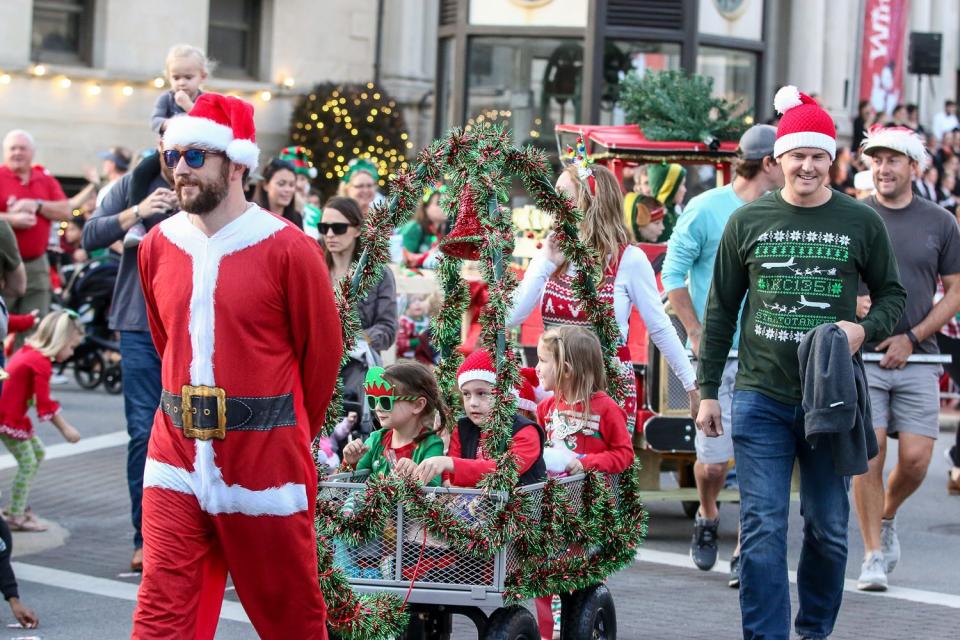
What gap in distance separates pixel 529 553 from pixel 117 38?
19895 millimetres

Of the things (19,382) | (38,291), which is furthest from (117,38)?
(19,382)

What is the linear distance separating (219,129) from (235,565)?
1.28 metres

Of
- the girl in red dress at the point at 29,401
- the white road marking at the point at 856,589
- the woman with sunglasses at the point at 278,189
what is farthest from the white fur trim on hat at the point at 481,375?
the girl in red dress at the point at 29,401

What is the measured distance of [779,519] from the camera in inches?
246

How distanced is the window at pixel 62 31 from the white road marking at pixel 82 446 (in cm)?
1239

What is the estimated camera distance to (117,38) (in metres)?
24.4

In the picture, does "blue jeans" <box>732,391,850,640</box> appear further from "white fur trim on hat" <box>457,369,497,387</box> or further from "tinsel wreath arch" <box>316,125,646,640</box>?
"white fur trim on hat" <box>457,369,497,387</box>

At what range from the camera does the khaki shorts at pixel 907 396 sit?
8.04 metres

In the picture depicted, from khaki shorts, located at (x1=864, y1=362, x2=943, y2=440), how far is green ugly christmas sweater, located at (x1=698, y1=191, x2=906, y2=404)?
174 cm

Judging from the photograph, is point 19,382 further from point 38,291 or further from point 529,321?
point 38,291

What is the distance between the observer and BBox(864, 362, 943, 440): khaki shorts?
804 cm

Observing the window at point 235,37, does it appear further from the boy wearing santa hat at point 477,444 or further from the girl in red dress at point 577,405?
the boy wearing santa hat at point 477,444

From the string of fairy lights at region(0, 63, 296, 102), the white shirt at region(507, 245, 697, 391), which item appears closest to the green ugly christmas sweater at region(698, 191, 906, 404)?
the white shirt at region(507, 245, 697, 391)

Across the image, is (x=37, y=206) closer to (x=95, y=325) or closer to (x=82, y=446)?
(x=82, y=446)
